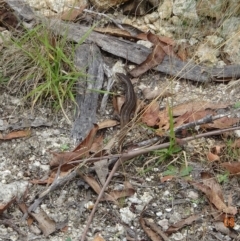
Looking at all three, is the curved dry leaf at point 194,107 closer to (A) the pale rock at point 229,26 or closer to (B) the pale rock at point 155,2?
(A) the pale rock at point 229,26

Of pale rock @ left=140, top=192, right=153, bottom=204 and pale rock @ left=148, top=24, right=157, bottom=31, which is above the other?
pale rock @ left=148, top=24, right=157, bottom=31

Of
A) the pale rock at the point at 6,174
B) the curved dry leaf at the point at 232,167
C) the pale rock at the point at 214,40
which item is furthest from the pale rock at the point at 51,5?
the curved dry leaf at the point at 232,167

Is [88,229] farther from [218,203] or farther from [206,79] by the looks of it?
[206,79]

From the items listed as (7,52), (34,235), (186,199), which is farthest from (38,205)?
(7,52)

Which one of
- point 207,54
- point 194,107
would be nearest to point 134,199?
point 194,107

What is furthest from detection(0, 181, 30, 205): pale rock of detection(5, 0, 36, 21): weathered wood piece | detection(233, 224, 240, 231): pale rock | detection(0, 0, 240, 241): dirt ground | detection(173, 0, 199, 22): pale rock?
detection(173, 0, 199, 22): pale rock

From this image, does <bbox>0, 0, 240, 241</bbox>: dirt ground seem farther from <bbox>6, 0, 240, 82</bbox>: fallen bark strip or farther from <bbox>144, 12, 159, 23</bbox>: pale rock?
<bbox>144, 12, 159, 23</bbox>: pale rock
